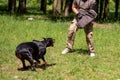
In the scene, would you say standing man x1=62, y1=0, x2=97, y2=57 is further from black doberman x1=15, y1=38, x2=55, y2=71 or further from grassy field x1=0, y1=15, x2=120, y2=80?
black doberman x1=15, y1=38, x2=55, y2=71

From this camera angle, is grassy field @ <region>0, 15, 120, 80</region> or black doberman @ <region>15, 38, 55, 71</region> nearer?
black doberman @ <region>15, 38, 55, 71</region>

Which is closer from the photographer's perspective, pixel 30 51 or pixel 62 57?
pixel 30 51

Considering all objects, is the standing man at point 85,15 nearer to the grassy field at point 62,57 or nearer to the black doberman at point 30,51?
the grassy field at point 62,57

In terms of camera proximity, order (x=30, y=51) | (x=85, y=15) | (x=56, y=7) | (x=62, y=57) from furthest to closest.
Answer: (x=56, y=7) → (x=62, y=57) → (x=85, y=15) → (x=30, y=51)

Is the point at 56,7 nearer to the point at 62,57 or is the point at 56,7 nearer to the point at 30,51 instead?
the point at 62,57

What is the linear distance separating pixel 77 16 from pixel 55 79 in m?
3.20

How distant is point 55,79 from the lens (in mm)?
10164

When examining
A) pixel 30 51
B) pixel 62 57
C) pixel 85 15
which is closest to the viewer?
pixel 30 51

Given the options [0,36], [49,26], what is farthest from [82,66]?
[49,26]

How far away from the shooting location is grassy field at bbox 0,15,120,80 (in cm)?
1059

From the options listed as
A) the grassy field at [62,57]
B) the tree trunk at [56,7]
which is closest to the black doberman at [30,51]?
the grassy field at [62,57]

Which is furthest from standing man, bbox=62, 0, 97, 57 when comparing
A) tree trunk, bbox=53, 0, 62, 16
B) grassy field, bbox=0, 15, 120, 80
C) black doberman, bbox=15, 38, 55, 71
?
tree trunk, bbox=53, 0, 62, 16

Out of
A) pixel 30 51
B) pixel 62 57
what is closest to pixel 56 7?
pixel 62 57

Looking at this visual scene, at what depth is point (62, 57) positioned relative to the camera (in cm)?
1283
